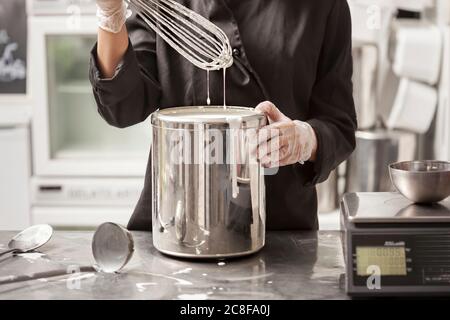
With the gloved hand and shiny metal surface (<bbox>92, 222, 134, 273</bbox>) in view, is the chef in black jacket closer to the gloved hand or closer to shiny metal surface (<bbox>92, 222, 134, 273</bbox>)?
the gloved hand

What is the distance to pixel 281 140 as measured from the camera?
4.65 ft

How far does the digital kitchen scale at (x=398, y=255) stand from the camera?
4.08 ft

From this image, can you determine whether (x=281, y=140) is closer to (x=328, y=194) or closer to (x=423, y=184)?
(x=423, y=184)

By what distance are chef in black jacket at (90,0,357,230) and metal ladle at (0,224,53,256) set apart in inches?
8.2

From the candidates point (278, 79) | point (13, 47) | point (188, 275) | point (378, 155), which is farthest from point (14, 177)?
point (188, 275)

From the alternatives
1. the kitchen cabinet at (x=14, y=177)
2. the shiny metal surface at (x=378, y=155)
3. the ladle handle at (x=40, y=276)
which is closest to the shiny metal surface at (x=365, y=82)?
the shiny metal surface at (x=378, y=155)

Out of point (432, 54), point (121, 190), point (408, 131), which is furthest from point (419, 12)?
point (121, 190)

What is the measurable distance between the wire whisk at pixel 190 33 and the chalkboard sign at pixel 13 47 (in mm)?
1397

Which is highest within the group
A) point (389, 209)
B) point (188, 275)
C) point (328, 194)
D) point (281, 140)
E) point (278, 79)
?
point (278, 79)

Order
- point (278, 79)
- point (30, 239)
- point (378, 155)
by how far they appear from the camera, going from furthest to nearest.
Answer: point (378, 155)
point (278, 79)
point (30, 239)

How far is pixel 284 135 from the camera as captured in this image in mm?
1423

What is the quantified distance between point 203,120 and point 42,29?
166 cm

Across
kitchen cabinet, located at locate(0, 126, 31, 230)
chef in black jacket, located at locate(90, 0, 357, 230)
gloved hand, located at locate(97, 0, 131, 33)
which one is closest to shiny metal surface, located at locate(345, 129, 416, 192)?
chef in black jacket, located at locate(90, 0, 357, 230)

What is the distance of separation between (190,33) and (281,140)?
32 centimetres
